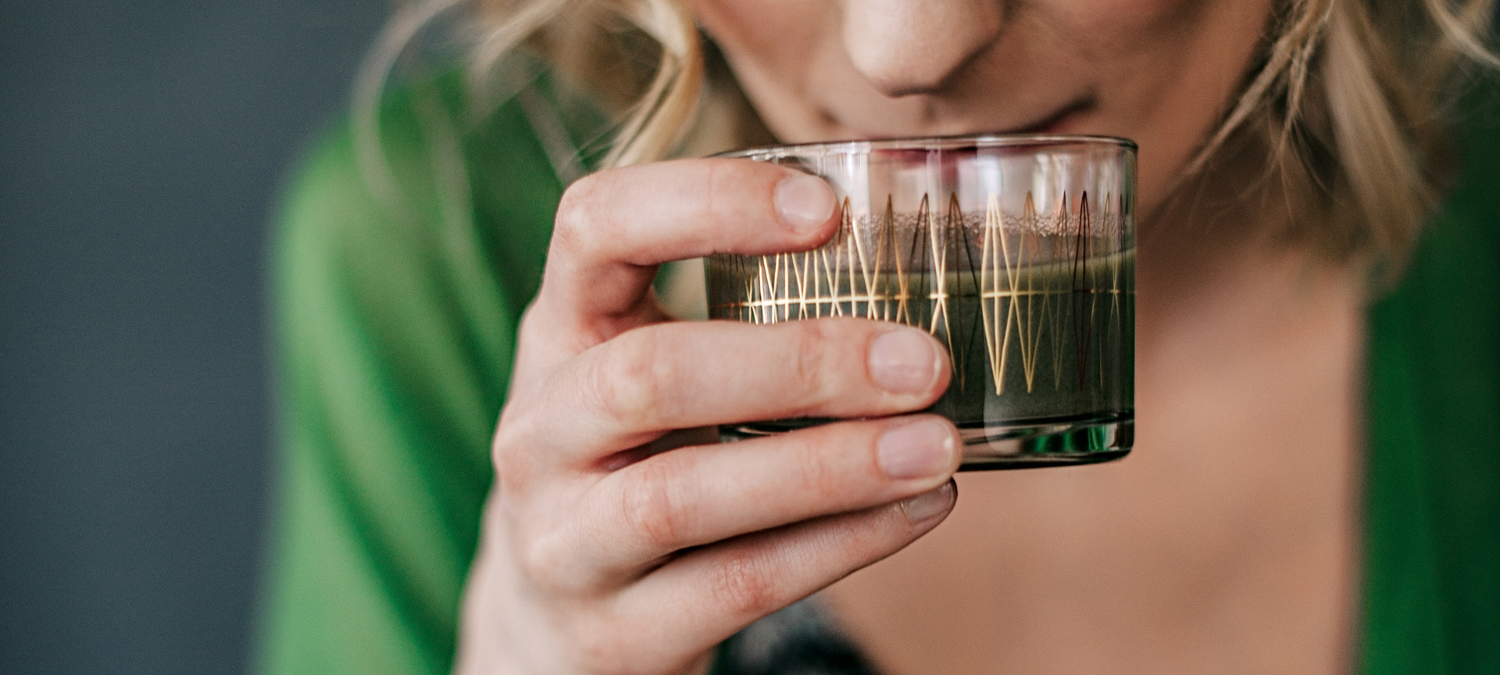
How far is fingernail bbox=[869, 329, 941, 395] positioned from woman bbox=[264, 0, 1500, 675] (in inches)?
2.9

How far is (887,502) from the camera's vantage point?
0.46m

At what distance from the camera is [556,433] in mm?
516

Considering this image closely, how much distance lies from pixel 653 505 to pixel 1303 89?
71 cm

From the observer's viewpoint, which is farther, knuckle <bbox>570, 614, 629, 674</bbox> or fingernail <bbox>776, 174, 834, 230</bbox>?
knuckle <bbox>570, 614, 629, 674</bbox>

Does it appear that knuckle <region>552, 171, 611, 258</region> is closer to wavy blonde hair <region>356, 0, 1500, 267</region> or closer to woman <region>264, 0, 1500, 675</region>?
woman <region>264, 0, 1500, 675</region>

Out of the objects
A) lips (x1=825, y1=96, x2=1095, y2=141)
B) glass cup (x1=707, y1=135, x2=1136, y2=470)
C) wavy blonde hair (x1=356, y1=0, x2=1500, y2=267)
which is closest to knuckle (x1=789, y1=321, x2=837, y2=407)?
glass cup (x1=707, y1=135, x2=1136, y2=470)

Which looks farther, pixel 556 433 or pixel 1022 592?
pixel 1022 592

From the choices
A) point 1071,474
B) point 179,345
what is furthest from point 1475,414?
point 179,345

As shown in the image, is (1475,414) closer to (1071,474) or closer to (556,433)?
(1071,474)

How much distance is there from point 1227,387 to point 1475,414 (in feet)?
0.68

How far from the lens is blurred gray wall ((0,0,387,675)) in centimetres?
105

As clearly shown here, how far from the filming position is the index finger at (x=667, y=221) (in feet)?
1.42

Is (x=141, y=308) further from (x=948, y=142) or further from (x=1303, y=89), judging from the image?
(x=1303, y=89)

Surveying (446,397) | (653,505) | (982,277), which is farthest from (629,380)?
(446,397)
